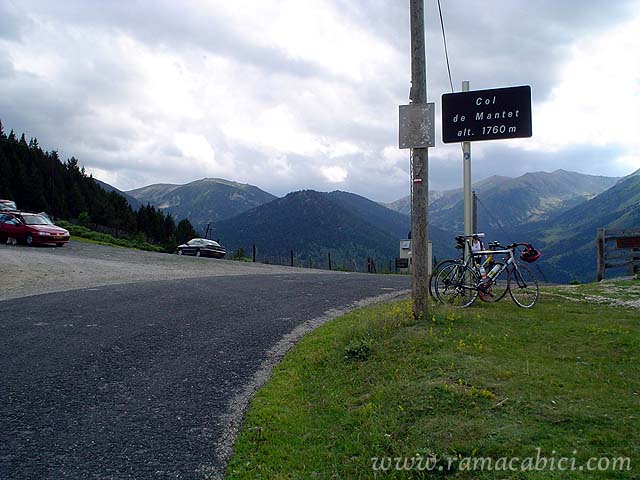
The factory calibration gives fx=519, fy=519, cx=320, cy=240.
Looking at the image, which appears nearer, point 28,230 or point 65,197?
point 28,230

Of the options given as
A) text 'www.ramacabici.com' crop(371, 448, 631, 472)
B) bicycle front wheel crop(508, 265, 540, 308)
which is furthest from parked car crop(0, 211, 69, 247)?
text 'www.ramacabici.com' crop(371, 448, 631, 472)

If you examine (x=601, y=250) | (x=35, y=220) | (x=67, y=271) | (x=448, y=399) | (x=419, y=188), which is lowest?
(x=448, y=399)

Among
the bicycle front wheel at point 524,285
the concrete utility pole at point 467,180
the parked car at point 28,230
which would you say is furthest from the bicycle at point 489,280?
the parked car at point 28,230

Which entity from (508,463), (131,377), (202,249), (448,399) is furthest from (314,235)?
(508,463)

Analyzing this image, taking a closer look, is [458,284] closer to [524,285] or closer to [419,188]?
[524,285]

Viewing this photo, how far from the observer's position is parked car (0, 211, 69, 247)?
2717 centimetres

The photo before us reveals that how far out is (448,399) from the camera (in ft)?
14.6

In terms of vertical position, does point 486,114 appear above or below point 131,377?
above

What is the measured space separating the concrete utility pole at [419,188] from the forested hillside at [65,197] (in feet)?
193

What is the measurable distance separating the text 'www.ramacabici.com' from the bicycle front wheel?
5421 mm

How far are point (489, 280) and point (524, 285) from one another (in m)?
0.59

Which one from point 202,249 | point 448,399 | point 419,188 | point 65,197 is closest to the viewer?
point 448,399

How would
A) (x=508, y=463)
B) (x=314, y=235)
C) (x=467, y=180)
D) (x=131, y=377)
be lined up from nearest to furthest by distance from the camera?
(x=508, y=463)
(x=131, y=377)
(x=467, y=180)
(x=314, y=235)

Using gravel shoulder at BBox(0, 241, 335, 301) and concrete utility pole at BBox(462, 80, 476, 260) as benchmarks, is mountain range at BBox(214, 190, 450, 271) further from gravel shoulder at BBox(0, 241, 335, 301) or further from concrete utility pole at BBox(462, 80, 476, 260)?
concrete utility pole at BBox(462, 80, 476, 260)
